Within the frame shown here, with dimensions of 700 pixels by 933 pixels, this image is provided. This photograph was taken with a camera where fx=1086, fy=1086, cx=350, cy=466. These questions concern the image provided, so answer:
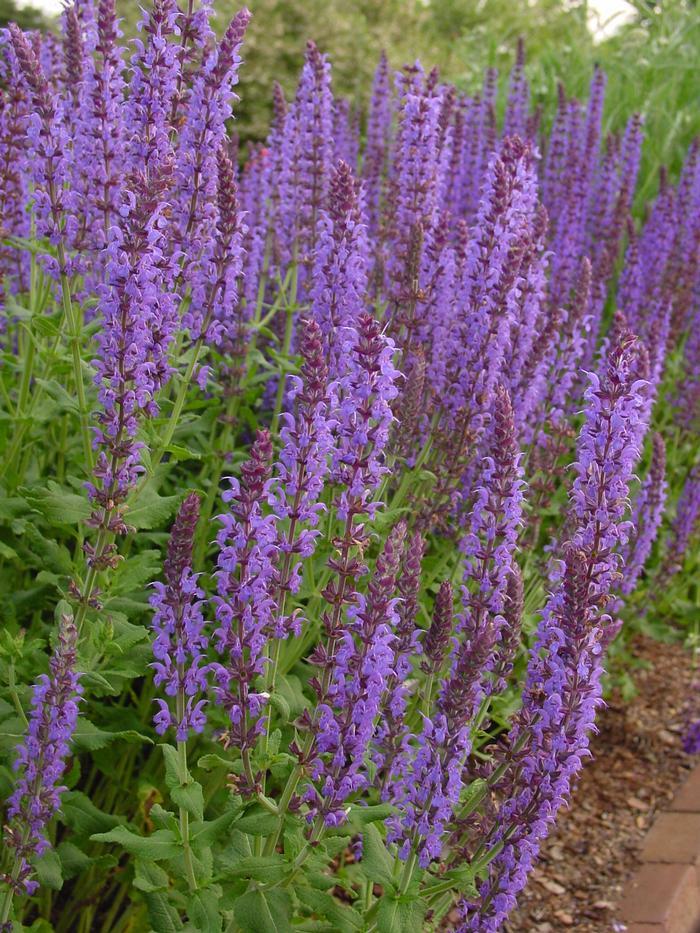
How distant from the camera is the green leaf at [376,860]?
2691mm

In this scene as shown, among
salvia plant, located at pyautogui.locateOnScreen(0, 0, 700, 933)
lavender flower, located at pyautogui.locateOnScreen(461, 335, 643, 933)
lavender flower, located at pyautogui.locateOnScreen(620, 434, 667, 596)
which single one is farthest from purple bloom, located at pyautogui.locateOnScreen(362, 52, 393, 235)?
lavender flower, located at pyautogui.locateOnScreen(461, 335, 643, 933)

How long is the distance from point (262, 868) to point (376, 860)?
0.29 metres

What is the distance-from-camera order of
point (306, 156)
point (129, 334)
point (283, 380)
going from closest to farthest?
point (129, 334)
point (283, 380)
point (306, 156)

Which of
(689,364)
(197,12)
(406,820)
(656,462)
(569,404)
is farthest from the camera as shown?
(689,364)

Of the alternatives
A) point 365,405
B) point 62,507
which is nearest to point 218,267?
point 62,507

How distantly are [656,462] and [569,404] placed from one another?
0.70 metres

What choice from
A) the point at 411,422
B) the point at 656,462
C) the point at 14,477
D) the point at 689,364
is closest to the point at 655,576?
the point at 656,462

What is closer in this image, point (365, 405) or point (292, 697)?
point (365, 405)

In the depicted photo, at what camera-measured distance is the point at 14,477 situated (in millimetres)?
3883

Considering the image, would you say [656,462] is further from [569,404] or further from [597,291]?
[597,291]

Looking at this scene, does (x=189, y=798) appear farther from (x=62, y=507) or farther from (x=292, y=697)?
(x=62, y=507)

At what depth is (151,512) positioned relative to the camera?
3230 mm

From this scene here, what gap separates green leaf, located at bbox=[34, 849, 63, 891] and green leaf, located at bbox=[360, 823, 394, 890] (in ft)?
2.89

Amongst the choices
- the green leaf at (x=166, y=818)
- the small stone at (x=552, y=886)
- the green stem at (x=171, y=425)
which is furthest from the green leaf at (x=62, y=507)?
the small stone at (x=552, y=886)
